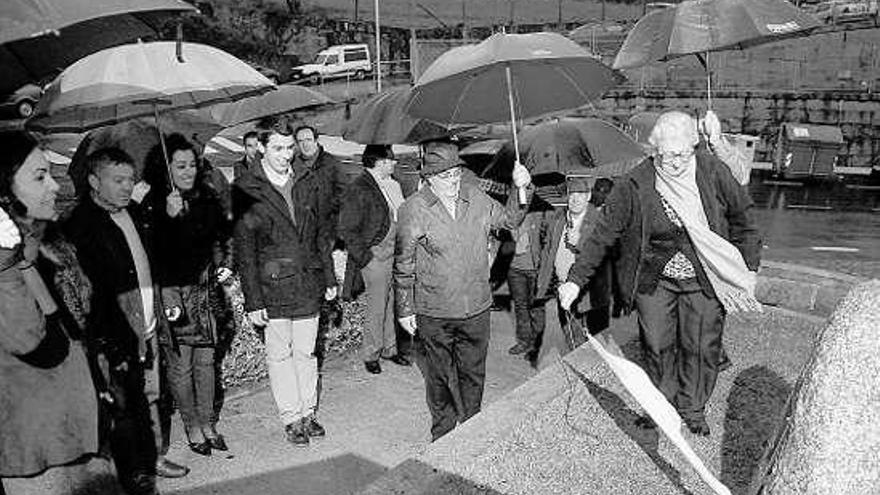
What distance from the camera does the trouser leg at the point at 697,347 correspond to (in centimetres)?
459

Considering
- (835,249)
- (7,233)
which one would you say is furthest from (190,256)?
(835,249)

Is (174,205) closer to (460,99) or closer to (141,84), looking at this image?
(141,84)

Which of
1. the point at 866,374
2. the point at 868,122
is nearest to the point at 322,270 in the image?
the point at 866,374

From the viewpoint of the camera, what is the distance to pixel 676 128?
4277 mm

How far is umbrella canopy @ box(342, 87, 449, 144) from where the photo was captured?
6.41 m

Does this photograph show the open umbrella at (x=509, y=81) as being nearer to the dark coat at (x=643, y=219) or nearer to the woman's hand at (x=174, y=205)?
the dark coat at (x=643, y=219)

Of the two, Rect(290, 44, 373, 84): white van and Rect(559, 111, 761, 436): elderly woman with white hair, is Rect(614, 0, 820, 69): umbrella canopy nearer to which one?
Rect(559, 111, 761, 436): elderly woman with white hair

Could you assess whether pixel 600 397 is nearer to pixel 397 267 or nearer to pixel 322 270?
pixel 397 267

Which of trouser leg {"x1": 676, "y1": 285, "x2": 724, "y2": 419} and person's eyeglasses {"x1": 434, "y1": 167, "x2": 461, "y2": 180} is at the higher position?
person's eyeglasses {"x1": 434, "y1": 167, "x2": 461, "y2": 180}

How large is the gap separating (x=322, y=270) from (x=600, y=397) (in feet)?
6.00

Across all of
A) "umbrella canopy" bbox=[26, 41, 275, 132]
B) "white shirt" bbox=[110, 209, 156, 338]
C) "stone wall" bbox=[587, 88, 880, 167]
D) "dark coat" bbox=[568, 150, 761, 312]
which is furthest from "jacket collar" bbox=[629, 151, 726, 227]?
"stone wall" bbox=[587, 88, 880, 167]

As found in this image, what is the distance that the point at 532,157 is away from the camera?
6.82m

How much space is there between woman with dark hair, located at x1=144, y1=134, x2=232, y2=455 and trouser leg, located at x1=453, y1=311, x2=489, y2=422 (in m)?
1.43

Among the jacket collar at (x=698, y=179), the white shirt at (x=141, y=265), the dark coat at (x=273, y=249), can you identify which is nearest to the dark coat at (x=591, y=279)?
the jacket collar at (x=698, y=179)
